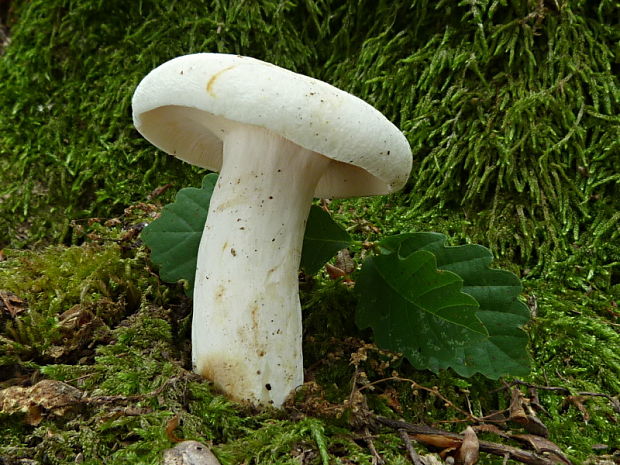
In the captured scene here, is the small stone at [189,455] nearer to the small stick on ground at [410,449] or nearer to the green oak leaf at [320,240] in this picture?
the small stick on ground at [410,449]

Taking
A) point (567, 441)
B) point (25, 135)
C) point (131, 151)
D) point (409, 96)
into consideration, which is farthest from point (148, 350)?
point (25, 135)

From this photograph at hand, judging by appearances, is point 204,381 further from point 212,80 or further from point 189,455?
point 212,80

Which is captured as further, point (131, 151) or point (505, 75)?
point (131, 151)

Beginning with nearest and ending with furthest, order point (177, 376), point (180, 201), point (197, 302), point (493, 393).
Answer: point (177, 376) → point (197, 302) → point (493, 393) → point (180, 201)

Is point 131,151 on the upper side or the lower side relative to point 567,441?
upper

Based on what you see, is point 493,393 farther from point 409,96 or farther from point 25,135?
point 25,135

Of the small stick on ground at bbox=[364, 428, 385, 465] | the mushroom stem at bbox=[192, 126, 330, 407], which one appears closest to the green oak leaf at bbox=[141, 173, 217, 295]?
the mushroom stem at bbox=[192, 126, 330, 407]

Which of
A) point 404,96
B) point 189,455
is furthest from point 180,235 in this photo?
point 404,96
